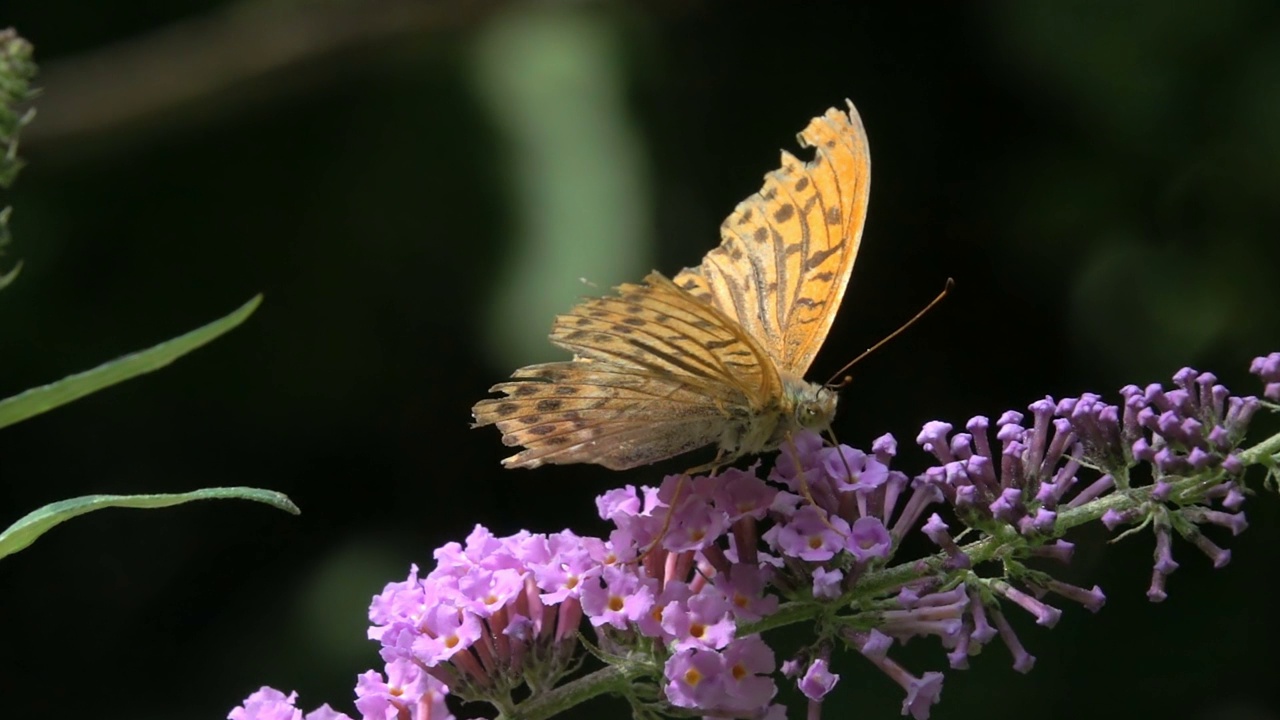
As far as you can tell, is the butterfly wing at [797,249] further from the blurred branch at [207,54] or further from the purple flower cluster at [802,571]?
the blurred branch at [207,54]

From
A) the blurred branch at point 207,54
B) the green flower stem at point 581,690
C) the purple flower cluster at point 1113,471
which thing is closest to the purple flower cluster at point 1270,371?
the purple flower cluster at point 1113,471

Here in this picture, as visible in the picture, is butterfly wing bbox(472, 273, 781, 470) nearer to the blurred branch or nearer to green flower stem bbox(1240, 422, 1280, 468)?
green flower stem bbox(1240, 422, 1280, 468)

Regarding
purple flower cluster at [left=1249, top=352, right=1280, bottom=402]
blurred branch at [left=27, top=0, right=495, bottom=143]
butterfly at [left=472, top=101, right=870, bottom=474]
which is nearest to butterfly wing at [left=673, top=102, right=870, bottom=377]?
butterfly at [left=472, top=101, right=870, bottom=474]

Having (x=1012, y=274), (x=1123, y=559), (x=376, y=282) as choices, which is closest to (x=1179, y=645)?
(x=1123, y=559)

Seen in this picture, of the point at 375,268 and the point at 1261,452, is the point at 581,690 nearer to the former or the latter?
the point at 1261,452

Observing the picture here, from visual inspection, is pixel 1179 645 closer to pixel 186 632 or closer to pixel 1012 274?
pixel 1012 274

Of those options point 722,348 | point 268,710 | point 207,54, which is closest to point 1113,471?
point 722,348
